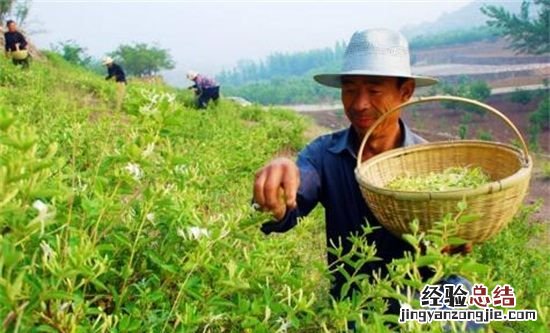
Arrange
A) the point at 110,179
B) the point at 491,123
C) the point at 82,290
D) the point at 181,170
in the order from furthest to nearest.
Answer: the point at 491,123
the point at 181,170
the point at 110,179
the point at 82,290

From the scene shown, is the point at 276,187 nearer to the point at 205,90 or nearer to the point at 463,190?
the point at 463,190

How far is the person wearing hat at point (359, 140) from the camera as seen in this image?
191 cm

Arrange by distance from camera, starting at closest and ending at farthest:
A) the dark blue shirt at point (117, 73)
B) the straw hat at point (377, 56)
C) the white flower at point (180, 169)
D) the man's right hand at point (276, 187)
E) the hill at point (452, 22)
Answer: the white flower at point (180, 169)
the man's right hand at point (276, 187)
the straw hat at point (377, 56)
the dark blue shirt at point (117, 73)
the hill at point (452, 22)

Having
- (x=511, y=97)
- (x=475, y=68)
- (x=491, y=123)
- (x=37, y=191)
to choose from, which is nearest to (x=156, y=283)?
(x=37, y=191)

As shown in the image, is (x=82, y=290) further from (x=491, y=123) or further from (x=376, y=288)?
(x=491, y=123)

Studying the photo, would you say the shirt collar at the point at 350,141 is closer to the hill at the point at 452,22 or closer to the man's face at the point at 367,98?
the man's face at the point at 367,98

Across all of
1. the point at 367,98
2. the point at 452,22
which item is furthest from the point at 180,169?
the point at 452,22

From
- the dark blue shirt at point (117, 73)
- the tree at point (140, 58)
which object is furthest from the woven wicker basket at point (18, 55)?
the tree at point (140, 58)

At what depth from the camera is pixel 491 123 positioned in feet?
66.3

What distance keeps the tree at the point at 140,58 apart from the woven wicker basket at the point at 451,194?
118 ft

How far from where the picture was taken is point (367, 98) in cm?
192

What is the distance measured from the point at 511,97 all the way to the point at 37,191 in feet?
75.3

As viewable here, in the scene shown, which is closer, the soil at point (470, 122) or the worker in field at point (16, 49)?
the worker in field at point (16, 49)

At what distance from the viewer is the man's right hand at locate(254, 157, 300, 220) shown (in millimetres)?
1267
